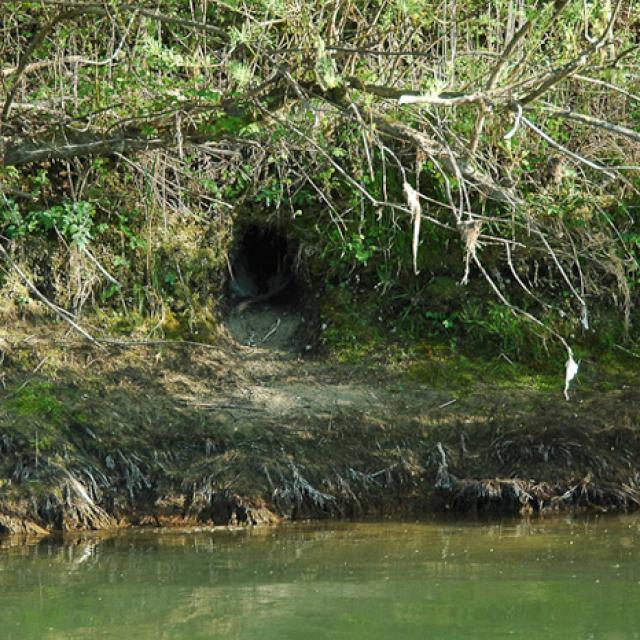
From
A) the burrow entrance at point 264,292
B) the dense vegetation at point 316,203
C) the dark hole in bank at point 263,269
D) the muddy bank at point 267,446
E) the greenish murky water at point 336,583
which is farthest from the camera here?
the dark hole in bank at point 263,269

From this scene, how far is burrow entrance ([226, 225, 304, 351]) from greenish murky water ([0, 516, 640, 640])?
253 cm

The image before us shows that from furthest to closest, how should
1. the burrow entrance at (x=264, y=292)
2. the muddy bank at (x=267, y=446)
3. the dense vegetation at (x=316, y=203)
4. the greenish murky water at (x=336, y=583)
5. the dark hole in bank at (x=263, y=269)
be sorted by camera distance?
the dark hole in bank at (x=263, y=269) < the burrow entrance at (x=264, y=292) < the dense vegetation at (x=316, y=203) < the muddy bank at (x=267, y=446) < the greenish murky water at (x=336, y=583)

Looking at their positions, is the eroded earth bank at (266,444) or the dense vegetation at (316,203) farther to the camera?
the dense vegetation at (316,203)

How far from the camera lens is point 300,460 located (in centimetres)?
808

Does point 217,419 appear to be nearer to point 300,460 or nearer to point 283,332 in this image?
point 300,460

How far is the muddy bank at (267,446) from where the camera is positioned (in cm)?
777

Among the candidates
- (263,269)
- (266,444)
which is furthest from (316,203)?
(266,444)

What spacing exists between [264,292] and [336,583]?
446 centimetres

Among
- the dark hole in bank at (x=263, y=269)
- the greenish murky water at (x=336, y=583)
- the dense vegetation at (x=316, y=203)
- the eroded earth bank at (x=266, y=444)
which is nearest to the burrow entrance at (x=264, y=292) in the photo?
the dark hole in bank at (x=263, y=269)

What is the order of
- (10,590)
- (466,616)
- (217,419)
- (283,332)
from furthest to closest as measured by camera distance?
(283,332)
(217,419)
(10,590)
(466,616)

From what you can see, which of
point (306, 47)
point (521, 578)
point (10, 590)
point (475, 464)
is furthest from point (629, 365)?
point (10, 590)

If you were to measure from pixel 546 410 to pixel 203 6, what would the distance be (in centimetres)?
350

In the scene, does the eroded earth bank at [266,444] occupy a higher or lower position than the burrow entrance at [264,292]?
lower

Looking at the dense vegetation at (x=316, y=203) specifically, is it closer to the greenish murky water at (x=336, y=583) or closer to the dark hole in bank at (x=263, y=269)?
the dark hole in bank at (x=263, y=269)
